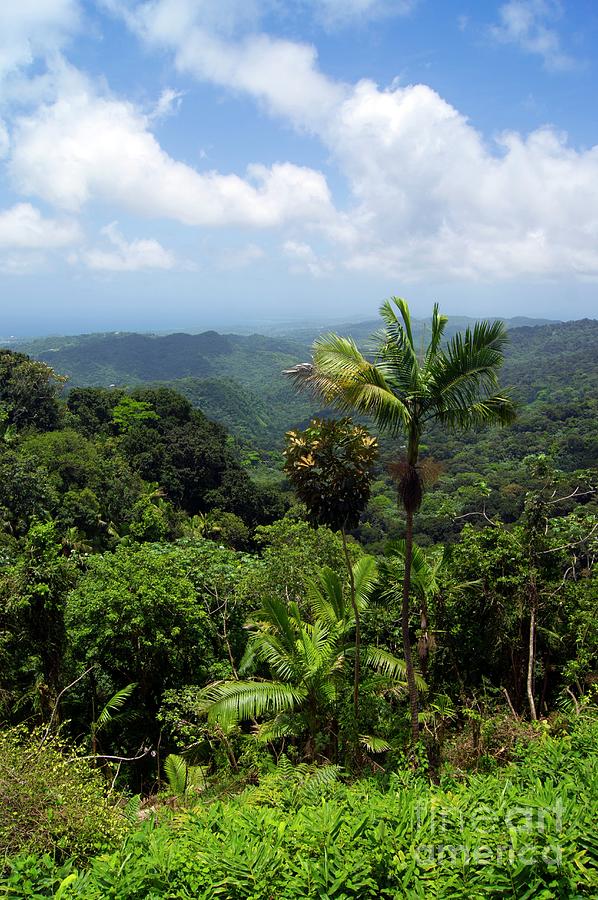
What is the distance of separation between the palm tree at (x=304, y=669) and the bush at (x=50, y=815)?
291 centimetres

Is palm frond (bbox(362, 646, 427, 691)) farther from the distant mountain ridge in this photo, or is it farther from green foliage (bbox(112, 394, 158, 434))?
the distant mountain ridge

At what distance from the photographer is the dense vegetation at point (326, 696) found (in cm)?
316

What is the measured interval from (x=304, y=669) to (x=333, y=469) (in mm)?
3122

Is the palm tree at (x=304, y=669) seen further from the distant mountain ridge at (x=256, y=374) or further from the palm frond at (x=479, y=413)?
the distant mountain ridge at (x=256, y=374)

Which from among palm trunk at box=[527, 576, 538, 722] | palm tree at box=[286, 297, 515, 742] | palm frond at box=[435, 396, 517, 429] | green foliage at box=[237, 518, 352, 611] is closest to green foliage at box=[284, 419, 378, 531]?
palm tree at box=[286, 297, 515, 742]

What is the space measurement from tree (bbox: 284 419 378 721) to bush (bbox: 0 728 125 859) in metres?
4.03

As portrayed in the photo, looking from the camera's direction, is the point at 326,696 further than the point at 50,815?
Yes

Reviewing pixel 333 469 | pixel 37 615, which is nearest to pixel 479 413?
pixel 333 469

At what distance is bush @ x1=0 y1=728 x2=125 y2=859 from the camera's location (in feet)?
13.1

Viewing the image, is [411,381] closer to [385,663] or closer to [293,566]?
[385,663]

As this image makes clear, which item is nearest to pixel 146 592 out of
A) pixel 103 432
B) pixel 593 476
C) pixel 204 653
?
pixel 204 653

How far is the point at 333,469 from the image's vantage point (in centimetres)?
725

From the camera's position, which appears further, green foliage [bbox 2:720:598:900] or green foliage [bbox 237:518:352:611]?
green foliage [bbox 237:518:352:611]

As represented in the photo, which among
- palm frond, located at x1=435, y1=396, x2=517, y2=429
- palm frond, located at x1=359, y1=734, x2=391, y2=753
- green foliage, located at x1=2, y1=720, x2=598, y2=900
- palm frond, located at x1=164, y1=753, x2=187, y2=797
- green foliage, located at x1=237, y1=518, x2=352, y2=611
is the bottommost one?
palm frond, located at x1=164, y1=753, x2=187, y2=797
